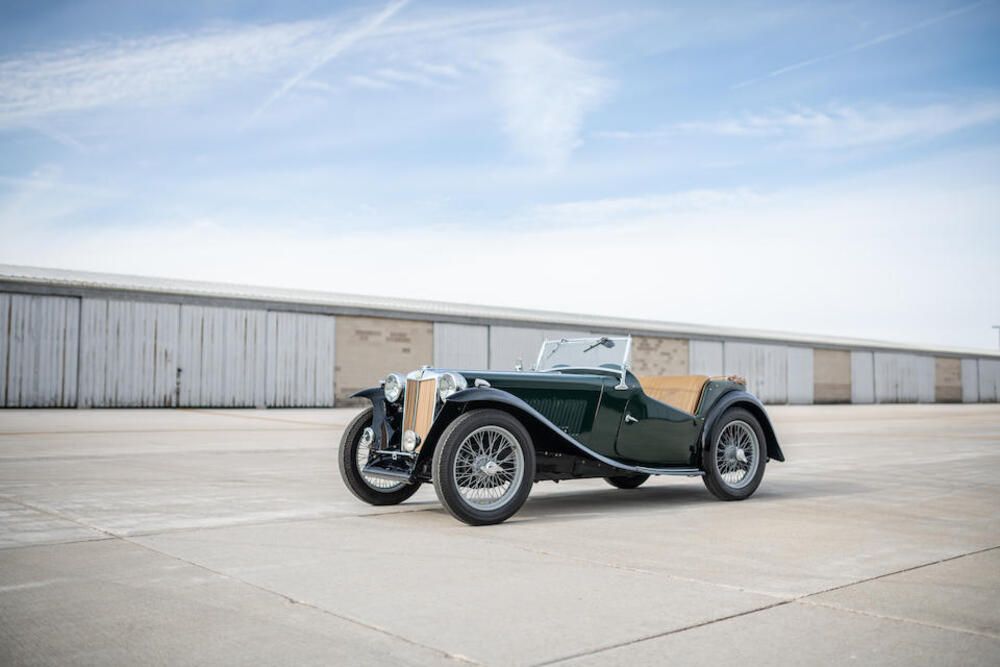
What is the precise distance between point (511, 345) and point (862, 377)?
875 inches

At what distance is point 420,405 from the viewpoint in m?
6.33

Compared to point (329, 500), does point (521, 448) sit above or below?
above

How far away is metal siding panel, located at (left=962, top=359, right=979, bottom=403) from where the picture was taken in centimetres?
4997

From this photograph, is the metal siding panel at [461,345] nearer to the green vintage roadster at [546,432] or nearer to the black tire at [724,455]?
the green vintage roadster at [546,432]

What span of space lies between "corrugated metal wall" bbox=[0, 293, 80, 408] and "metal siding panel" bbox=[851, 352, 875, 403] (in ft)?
120

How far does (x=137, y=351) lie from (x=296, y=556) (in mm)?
21347

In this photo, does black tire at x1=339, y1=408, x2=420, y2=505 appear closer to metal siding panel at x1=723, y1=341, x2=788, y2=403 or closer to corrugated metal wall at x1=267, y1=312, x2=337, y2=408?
corrugated metal wall at x1=267, y1=312, x2=337, y2=408

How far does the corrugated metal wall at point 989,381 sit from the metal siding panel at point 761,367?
18.5 metres

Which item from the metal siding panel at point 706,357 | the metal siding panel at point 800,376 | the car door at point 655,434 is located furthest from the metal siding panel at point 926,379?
the car door at point 655,434

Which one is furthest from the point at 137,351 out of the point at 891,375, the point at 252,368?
the point at 891,375

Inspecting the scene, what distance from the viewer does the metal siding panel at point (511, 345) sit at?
3197 cm

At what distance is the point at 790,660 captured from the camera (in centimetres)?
300

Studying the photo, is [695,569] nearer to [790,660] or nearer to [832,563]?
[832,563]

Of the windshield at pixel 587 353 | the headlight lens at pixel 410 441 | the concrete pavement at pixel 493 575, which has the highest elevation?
the windshield at pixel 587 353
